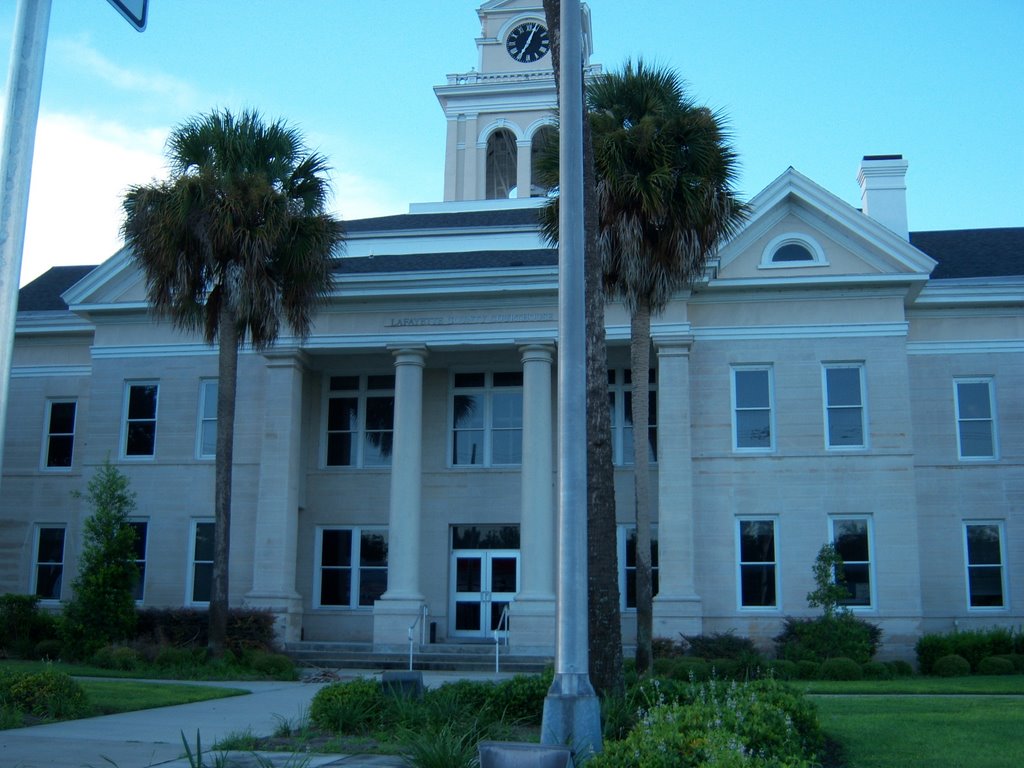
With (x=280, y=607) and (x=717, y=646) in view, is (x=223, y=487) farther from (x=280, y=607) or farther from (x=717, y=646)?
(x=717, y=646)

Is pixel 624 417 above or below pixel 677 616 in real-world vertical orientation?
above

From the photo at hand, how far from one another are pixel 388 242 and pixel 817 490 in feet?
46.1

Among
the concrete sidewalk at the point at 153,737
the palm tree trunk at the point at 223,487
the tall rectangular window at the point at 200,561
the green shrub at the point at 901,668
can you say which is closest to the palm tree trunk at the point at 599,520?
the concrete sidewalk at the point at 153,737

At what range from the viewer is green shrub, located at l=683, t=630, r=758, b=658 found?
78.0 ft

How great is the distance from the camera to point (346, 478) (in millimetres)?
29203

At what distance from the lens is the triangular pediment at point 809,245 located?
85.6 feet

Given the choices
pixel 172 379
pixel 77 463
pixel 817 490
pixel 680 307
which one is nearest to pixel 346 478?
pixel 172 379

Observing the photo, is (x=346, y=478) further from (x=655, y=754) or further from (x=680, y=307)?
(x=655, y=754)

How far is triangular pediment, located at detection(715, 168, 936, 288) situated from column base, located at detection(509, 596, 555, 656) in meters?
8.88

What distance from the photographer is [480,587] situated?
28391 mm

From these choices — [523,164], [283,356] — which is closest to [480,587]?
[283,356]

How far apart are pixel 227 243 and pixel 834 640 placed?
1528 cm

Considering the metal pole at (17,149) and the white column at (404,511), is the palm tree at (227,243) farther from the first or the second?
the metal pole at (17,149)

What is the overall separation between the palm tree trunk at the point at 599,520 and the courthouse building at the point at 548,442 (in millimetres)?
12280
